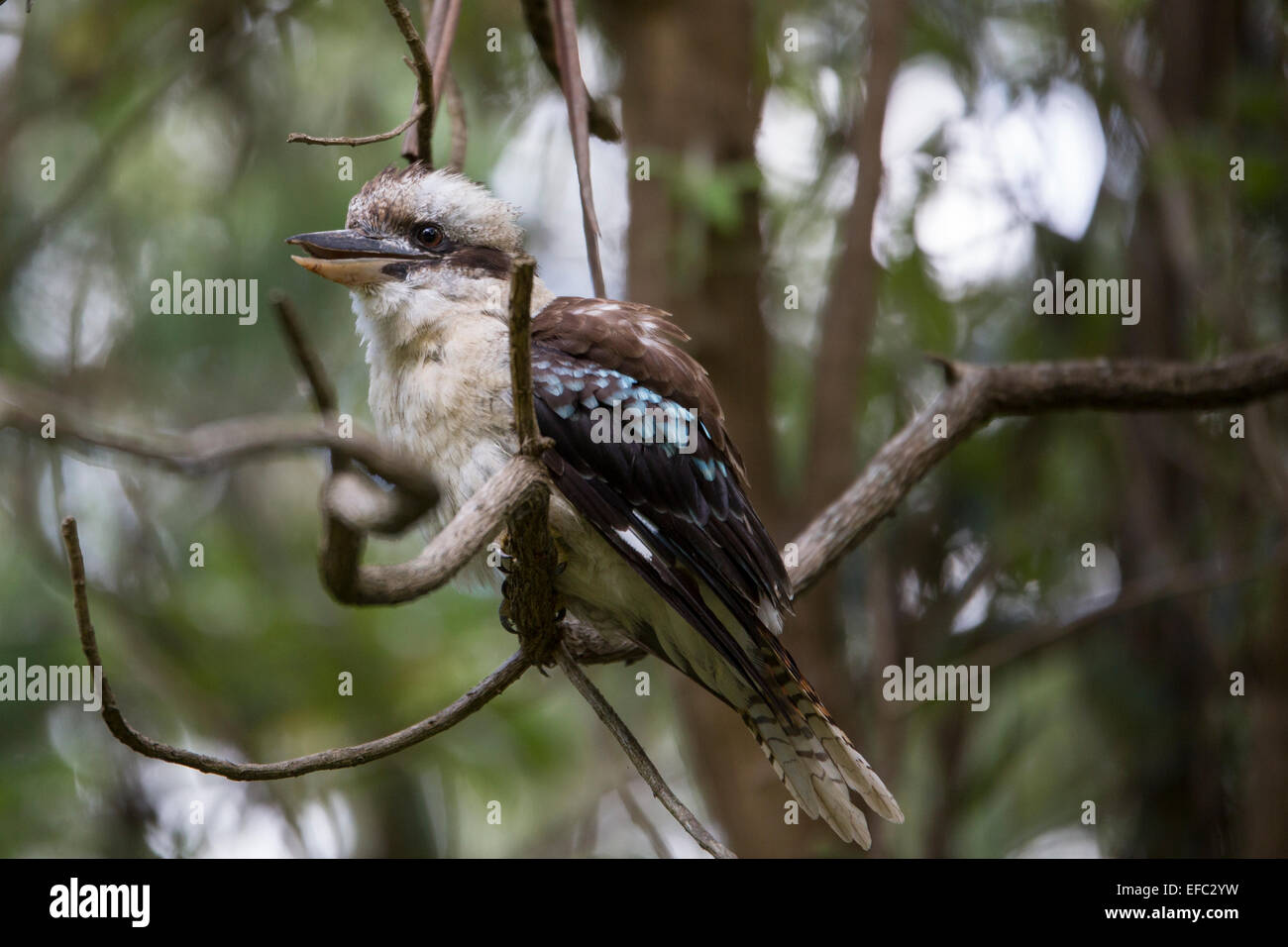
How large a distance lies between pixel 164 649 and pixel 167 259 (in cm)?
132

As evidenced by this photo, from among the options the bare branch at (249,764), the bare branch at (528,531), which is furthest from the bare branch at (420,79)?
the bare branch at (249,764)

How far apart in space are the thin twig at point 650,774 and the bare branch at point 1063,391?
733 millimetres

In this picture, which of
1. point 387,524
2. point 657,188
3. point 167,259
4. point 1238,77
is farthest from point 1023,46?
point 387,524

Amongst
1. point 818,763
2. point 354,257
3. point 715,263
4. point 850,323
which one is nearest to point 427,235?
point 354,257

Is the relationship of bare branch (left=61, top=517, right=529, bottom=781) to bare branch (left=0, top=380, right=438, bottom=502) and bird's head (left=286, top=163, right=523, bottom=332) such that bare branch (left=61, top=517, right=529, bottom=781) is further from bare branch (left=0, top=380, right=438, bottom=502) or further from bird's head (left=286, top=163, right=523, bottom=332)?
bird's head (left=286, top=163, right=523, bottom=332)

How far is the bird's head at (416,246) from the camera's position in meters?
2.37

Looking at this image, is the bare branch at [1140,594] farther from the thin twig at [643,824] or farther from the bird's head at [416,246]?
the bird's head at [416,246]

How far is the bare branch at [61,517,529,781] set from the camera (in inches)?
53.0

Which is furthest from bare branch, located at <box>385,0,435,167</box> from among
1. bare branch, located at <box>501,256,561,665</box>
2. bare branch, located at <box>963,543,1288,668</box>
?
bare branch, located at <box>963,543,1288,668</box>

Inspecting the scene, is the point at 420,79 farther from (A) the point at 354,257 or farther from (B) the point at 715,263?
(B) the point at 715,263

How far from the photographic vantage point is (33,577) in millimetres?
3912

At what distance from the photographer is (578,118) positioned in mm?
2102

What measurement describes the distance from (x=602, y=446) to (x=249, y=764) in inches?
31.8
